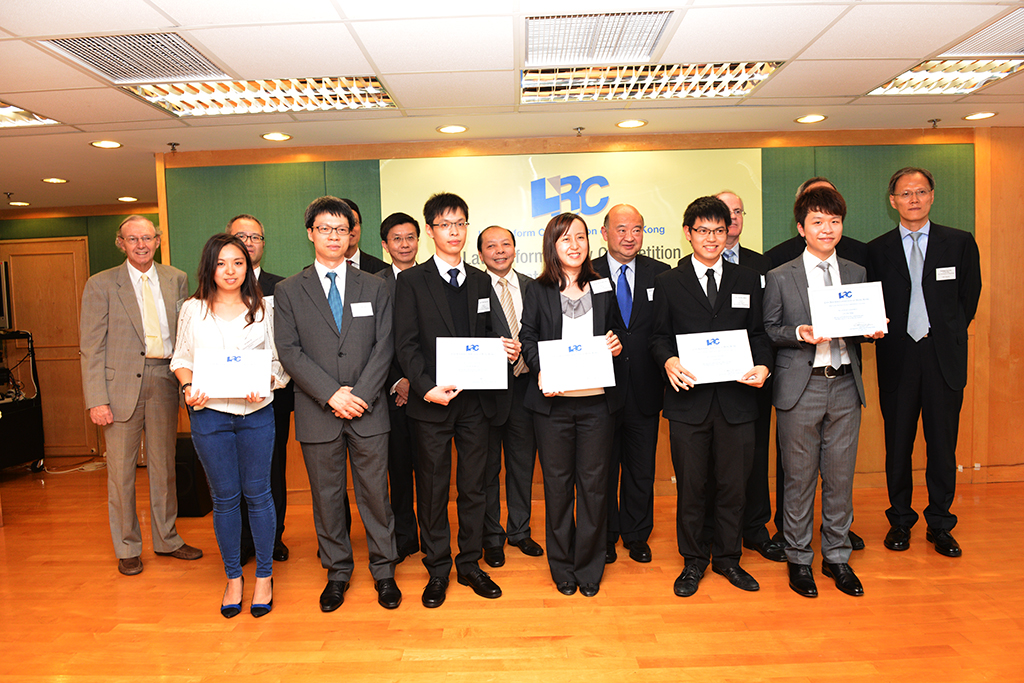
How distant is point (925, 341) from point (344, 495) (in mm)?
3253

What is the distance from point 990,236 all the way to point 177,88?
5913 millimetres

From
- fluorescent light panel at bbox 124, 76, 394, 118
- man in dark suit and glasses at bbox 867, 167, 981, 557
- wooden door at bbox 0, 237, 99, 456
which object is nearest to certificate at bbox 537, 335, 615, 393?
man in dark suit and glasses at bbox 867, 167, 981, 557

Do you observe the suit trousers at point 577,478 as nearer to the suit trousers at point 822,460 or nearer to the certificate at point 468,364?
the certificate at point 468,364

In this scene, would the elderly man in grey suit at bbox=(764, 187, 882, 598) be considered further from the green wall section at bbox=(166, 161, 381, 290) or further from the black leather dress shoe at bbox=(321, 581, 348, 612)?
the green wall section at bbox=(166, 161, 381, 290)

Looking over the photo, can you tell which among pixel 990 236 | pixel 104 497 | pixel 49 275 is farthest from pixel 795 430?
pixel 49 275

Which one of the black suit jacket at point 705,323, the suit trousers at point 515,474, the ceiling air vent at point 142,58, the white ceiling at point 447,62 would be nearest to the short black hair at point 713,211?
the black suit jacket at point 705,323

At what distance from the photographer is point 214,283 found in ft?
9.19

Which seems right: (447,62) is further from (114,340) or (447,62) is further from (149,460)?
(149,460)

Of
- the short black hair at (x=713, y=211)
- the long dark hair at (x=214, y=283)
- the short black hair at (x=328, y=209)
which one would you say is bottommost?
the long dark hair at (x=214, y=283)

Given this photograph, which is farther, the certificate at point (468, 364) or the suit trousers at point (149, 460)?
the suit trousers at point (149, 460)

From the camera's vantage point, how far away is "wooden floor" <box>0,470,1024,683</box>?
7.91 feet

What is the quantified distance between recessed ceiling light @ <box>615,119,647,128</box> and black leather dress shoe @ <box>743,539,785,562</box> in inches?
116

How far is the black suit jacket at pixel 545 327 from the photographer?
112 inches

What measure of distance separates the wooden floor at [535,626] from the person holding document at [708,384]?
0.35 m
